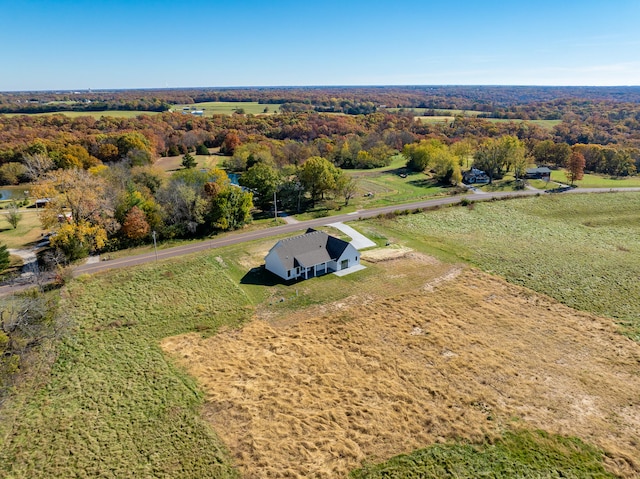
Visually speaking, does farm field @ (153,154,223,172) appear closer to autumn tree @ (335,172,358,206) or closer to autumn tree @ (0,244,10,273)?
autumn tree @ (335,172,358,206)

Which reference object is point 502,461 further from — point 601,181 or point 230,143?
point 230,143

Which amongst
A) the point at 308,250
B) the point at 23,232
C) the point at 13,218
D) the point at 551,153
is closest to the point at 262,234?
the point at 308,250

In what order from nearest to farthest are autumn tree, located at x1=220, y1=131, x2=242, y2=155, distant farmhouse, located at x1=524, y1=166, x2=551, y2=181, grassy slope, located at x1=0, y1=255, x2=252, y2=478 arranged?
grassy slope, located at x1=0, y1=255, x2=252, y2=478 → distant farmhouse, located at x1=524, y1=166, x2=551, y2=181 → autumn tree, located at x1=220, y1=131, x2=242, y2=155

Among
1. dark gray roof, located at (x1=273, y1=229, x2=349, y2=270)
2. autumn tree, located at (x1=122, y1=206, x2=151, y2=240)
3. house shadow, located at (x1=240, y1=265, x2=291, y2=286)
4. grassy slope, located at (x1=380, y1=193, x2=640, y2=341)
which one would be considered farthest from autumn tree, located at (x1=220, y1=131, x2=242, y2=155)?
house shadow, located at (x1=240, y1=265, x2=291, y2=286)

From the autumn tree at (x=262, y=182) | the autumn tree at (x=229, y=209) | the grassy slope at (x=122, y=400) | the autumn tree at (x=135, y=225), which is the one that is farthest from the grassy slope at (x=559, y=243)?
the autumn tree at (x=135, y=225)

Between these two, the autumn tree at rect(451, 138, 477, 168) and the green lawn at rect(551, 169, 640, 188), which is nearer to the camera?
the green lawn at rect(551, 169, 640, 188)

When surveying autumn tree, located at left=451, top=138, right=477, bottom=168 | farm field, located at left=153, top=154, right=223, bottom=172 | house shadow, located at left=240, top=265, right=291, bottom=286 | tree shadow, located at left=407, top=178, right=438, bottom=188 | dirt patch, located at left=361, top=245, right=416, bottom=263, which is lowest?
house shadow, located at left=240, top=265, right=291, bottom=286

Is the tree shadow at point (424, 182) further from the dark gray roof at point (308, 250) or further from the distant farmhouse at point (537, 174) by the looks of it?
the dark gray roof at point (308, 250)
